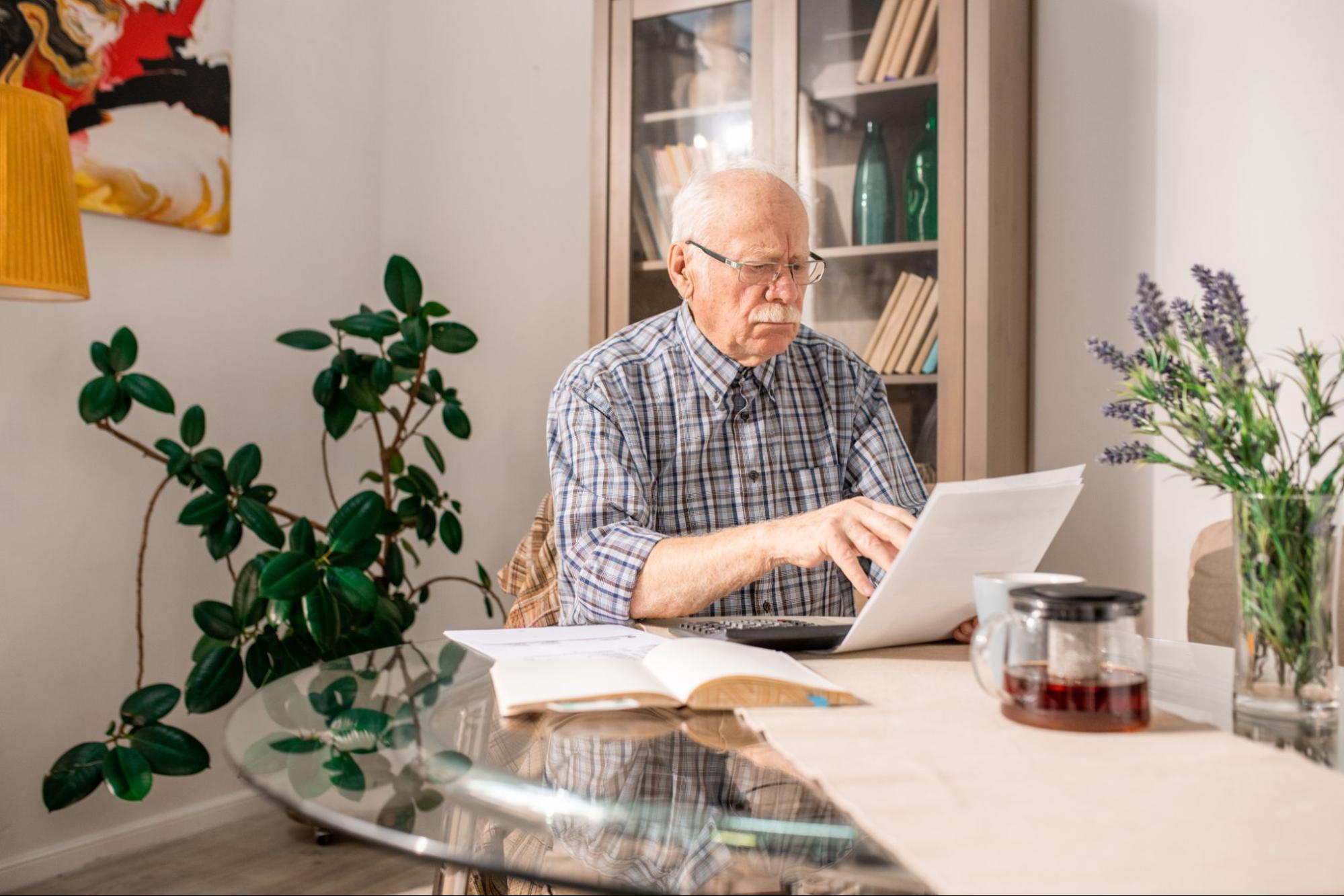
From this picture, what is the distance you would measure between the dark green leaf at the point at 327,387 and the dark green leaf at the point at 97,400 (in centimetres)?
46

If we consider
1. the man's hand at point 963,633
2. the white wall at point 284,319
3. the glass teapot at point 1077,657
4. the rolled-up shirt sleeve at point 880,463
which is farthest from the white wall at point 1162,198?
the glass teapot at point 1077,657

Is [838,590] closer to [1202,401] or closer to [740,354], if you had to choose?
[740,354]

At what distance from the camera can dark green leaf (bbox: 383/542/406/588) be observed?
260 cm

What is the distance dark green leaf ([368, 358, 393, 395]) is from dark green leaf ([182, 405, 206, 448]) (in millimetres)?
376

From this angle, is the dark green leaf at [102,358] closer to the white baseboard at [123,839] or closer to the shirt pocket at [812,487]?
the white baseboard at [123,839]

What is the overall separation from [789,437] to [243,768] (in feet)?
3.80

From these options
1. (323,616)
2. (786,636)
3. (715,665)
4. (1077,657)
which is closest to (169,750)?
(323,616)

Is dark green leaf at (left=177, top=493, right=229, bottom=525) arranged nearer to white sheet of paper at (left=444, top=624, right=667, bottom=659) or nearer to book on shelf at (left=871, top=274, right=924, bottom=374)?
white sheet of paper at (left=444, top=624, right=667, bottom=659)

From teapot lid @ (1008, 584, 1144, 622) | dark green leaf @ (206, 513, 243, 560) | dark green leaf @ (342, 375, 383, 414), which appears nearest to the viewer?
teapot lid @ (1008, 584, 1144, 622)

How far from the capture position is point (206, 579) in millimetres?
2695

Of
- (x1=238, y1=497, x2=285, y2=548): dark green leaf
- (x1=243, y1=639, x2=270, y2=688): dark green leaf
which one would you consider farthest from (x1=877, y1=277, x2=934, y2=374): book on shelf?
(x1=243, y1=639, x2=270, y2=688): dark green leaf

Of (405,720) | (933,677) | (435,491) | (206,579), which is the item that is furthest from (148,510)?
(933,677)

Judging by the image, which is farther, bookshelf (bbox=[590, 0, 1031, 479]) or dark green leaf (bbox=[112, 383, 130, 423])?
dark green leaf (bbox=[112, 383, 130, 423])

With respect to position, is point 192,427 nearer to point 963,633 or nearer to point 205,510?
point 205,510
